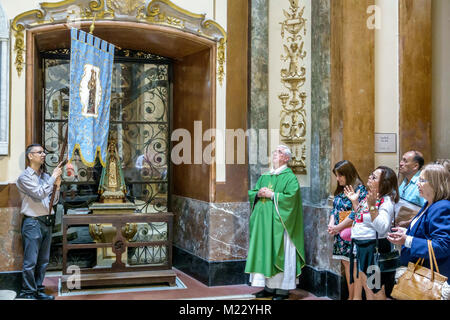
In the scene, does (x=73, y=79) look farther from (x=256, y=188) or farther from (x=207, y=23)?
(x=256, y=188)

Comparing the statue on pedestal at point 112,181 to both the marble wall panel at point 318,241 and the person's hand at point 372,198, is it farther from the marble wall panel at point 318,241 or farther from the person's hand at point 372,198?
the person's hand at point 372,198

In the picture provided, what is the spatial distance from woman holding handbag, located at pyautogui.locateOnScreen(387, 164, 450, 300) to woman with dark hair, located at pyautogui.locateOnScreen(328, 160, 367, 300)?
4.00 ft

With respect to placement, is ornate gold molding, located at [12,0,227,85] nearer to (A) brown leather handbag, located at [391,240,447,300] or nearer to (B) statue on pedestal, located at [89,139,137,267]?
(B) statue on pedestal, located at [89,139,137,267]

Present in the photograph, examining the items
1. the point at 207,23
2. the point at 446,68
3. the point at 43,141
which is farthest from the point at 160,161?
the point at 446,68

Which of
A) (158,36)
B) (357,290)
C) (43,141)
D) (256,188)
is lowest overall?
(357,290)

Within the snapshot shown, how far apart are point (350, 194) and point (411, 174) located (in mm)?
840

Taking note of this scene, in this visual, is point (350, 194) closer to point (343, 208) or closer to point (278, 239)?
point (343, 208)

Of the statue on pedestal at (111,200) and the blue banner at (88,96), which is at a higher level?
the blue banner at (88,96)

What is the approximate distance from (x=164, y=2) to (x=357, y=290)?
3.75 m

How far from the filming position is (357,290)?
4.79 metres

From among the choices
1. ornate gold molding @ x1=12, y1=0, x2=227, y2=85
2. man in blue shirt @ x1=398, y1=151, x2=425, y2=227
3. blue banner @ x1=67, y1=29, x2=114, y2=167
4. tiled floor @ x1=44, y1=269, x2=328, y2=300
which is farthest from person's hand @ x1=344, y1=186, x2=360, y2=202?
blue banner @ x1=67, y1=29, x2=114, y2=167

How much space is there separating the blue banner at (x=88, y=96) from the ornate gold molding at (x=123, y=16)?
370 mm

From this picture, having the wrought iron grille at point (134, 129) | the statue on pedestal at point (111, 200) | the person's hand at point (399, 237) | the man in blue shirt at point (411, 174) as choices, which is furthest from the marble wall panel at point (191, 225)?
the person's hand at point (399, 237)

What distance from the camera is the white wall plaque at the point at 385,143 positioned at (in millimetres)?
5473
